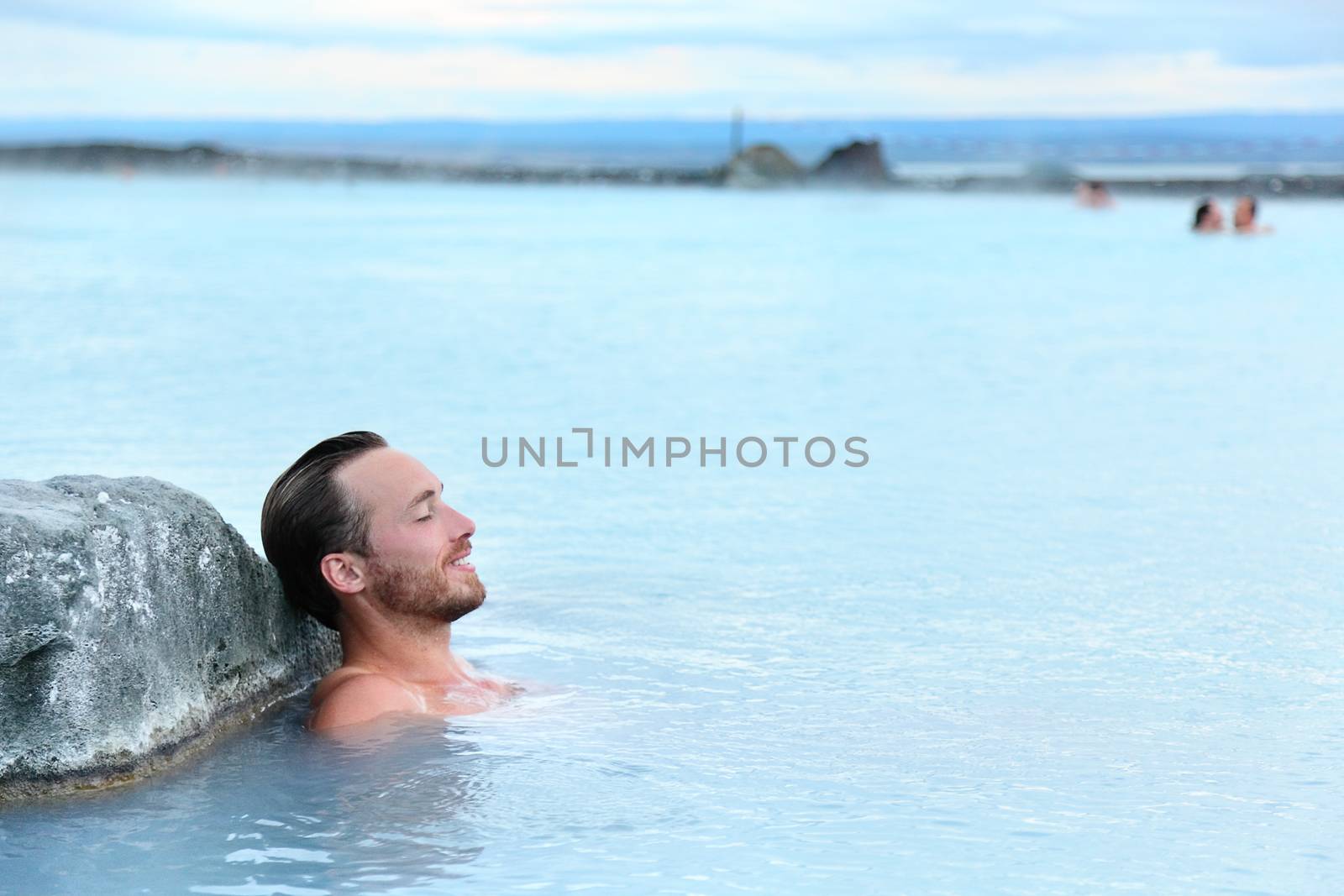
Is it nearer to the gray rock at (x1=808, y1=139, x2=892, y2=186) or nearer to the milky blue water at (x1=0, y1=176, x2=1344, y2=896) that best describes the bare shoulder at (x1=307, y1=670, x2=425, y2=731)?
the milky blue water at (x1=0, y1=176, x2=1344, y2=896)

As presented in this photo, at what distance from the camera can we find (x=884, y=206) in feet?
138

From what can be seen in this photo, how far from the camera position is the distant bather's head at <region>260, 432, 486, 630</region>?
373 cm

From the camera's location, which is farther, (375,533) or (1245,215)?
(1245,215)

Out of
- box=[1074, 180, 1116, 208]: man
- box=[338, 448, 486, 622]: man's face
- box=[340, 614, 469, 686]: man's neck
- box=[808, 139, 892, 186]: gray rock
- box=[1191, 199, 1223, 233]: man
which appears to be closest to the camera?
box=[338, 448, 486, 622]: man's face

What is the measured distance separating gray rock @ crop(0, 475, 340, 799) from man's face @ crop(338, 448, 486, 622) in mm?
346

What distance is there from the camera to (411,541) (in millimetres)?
3721

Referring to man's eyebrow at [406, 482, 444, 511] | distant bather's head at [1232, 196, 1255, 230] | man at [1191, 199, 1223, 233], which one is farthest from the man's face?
man at [1191, 199, 1223, 233]

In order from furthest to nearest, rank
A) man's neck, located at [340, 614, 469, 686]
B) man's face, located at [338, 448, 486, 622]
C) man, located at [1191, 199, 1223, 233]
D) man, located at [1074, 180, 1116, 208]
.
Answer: man, located at [1074, 180, 1116, 208] < man, located at [1191, 199, 1223, 233] < man's neck, located at [340, 614, 469, 686] < man's face, located at [338, 448, 486, 622]

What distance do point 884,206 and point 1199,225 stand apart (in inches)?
629

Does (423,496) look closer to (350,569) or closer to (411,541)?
(411,541)

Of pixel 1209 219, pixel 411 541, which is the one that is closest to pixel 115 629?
pixel 411 541

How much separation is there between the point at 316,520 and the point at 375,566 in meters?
0.18

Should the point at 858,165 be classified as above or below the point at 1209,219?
above

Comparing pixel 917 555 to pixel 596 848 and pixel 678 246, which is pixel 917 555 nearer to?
pixel 596 848
